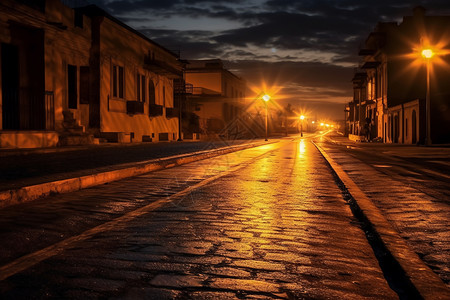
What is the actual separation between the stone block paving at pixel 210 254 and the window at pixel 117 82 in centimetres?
2852

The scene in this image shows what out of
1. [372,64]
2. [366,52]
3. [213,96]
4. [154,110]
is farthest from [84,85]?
[213,96]

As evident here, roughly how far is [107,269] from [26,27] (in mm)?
22527

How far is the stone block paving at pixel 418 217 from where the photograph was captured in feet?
14.7

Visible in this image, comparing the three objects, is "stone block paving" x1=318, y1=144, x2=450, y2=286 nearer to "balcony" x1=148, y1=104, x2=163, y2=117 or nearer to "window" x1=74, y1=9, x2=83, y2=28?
"window" x1=74, y1=9, x2=83, y2=28

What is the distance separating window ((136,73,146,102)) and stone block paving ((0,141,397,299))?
33.1 m

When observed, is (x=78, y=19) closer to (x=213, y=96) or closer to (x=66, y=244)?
(x=66, y=244)

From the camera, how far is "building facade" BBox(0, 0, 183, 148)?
2273 centimetres

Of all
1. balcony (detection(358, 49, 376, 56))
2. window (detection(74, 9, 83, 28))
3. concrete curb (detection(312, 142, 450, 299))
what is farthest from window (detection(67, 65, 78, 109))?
balcony (detection(358, 49, 376, 56))

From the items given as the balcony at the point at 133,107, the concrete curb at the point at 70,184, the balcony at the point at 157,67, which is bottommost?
the concrete curb at the point at 70,184

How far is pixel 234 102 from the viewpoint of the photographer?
8362cm

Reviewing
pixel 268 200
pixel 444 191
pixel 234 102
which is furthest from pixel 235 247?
pixel 234 102

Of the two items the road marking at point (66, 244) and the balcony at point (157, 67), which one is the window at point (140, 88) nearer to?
the balcony at point (157, 67)

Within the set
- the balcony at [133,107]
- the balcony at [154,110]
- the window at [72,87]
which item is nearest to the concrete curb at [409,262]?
the window at [72,87]

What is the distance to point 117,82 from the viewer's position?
36.2 meters
